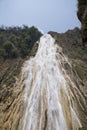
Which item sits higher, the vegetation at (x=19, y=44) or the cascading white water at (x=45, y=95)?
the vegetation at (x=19, y=44)

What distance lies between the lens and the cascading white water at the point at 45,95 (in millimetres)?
20228

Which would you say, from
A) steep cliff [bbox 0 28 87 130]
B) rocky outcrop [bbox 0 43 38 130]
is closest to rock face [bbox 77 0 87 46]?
steep cliff [bbox 0 28 87 130]

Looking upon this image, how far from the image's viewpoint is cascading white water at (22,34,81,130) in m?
20.2

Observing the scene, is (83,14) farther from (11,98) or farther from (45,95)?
(11,98)

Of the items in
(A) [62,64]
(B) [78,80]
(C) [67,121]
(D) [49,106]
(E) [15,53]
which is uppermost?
(E) [15,53]

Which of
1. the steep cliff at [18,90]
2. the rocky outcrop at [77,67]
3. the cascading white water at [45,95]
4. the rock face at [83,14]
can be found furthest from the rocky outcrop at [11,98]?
the rock face at [83,14]

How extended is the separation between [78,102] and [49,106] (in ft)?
7.59

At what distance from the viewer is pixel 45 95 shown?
23625mm

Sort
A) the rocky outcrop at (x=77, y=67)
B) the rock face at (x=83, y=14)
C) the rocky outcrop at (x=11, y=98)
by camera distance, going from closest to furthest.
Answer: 1. the rock face at (x=83, y=14)
2. the rocky outcrop at (x=11, y=98)
3. the rocky outcrop at (x=77, y=67)

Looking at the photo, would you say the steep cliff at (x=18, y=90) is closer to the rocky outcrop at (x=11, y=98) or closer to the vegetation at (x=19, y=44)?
the rocky outcrop at (x=11, y=98)

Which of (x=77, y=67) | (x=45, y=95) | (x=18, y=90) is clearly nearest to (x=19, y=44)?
(x=77, y=67)

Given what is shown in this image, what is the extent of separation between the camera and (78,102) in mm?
22328

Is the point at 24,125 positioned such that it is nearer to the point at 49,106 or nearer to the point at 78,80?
the point at 49,106

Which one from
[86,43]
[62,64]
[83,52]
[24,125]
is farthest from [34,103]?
[83,52]
